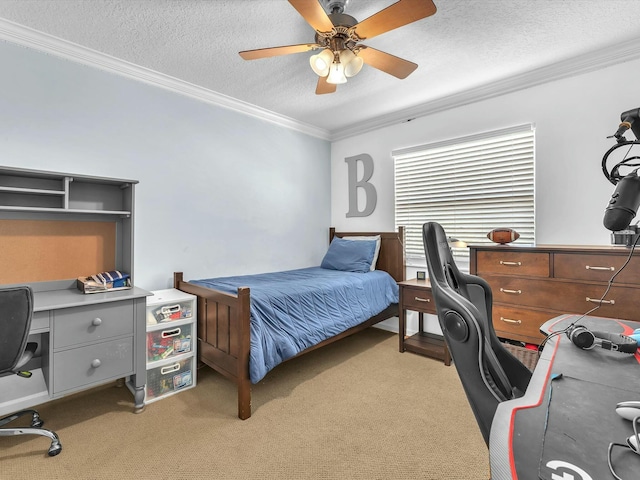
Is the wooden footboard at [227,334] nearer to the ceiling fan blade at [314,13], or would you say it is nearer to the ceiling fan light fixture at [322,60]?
the ceiling fan light fixture at [322,60]

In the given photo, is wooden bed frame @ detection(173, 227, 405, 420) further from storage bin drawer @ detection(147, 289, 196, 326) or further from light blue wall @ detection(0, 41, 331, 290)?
light blue wall @ detection(0, 41, 331, 290)

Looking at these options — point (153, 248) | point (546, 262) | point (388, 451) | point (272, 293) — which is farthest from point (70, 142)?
point (546, 262)

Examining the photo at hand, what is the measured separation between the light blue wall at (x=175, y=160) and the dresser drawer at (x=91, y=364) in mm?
781

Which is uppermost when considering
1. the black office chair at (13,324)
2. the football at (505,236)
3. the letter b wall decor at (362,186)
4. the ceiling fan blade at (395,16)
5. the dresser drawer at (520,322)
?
the ceiling fan blade at (395,16)

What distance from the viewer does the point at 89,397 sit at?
2.29m

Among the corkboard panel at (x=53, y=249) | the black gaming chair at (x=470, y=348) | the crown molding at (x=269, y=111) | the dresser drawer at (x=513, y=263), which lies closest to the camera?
the black gaming chair at (x=470, y=348)

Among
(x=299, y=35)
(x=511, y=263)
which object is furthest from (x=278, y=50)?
(x=511, y=263)

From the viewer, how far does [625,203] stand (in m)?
Result: 0.91

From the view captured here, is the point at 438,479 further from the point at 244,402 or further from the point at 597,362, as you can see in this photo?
the point at 244,402

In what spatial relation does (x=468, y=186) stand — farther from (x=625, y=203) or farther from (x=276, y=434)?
(x=276, y=434)

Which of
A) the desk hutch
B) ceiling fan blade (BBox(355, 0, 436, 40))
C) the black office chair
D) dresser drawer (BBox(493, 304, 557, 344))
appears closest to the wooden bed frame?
the desk hutch

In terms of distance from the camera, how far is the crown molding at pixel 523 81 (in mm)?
2391

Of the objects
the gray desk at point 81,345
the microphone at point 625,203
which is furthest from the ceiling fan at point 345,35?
the gray desk at point 81,345

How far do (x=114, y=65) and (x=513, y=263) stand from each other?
3.46 metres
